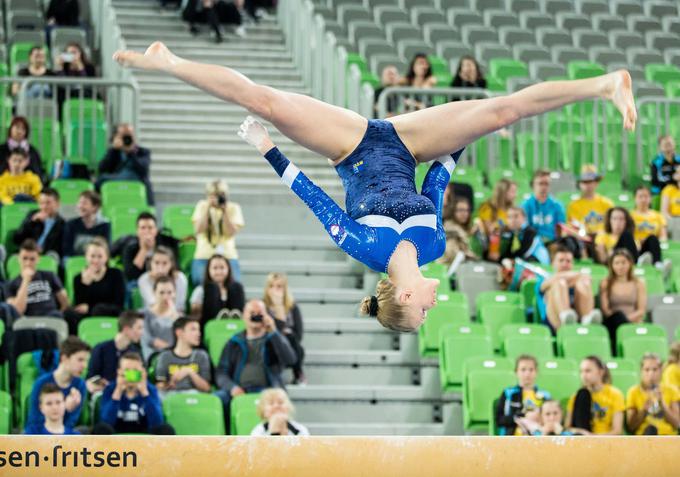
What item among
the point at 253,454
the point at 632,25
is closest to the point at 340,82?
the point at 632,25

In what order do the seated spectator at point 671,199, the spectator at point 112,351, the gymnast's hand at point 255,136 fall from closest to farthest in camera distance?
the gymnast's hand at point 255,136 → the spectator at point 112,351 → the seated spectator at point 671,199

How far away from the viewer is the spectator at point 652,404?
34.3ft

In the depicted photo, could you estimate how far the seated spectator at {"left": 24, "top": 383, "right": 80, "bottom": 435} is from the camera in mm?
9492

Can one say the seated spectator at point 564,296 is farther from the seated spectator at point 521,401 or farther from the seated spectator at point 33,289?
the seated spectator at point 33,289

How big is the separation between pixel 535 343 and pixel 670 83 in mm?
5759

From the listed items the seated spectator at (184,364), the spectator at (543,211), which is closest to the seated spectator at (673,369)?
the spectator at (543,211)

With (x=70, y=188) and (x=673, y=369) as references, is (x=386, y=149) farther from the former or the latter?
(x=70, y=188)

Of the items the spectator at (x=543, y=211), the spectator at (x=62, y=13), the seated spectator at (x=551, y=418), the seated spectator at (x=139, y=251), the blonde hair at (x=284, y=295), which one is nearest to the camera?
the seated spectator at (x=551, y=418)

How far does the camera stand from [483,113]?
7.23 m

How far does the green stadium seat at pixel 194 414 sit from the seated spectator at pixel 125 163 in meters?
3.24

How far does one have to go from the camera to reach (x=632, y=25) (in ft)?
60.8

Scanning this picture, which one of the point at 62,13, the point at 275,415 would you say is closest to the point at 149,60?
the point at 275,415

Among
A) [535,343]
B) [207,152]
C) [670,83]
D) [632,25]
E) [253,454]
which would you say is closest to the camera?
[253,454]

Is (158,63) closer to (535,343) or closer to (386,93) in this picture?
(535,343)
